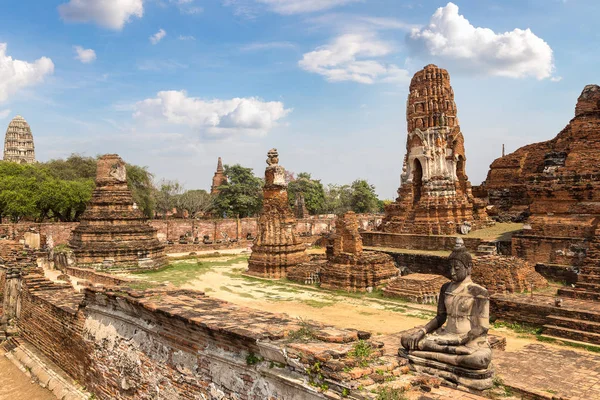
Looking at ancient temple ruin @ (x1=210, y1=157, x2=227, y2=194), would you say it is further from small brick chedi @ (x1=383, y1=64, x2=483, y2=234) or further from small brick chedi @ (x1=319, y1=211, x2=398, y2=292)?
small brick chedi @ (x1=319, y1=211, x2=398, y2=292)

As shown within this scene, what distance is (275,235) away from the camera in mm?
18641

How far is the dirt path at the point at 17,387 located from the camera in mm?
8469

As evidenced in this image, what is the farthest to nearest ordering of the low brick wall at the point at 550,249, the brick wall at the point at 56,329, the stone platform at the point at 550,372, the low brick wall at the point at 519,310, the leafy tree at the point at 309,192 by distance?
the leafy tree at the point at 309,192 → the low brick wall at the point at 550,249 → the low brick wall at the point at 519,310 → the brick wall at the point at 56,329 → the stone platform at the point at 550,372

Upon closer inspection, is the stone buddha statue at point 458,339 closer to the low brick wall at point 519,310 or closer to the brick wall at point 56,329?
the low brick wall at point 519,310

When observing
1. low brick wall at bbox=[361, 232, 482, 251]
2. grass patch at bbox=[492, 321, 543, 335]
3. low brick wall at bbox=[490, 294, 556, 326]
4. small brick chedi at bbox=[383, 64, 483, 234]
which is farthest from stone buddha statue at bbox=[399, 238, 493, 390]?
small brick chedi at bbox=[383, 64, 483, 234]

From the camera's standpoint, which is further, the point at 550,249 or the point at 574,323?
the point at 550,249

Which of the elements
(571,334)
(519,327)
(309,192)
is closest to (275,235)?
(519,327)

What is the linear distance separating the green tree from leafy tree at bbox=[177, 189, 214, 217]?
18891 millimetres

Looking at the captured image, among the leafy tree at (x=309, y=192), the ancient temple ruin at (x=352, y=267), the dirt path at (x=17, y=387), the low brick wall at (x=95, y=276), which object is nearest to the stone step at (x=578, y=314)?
the ancient temple ruin at (x=352, y=267)

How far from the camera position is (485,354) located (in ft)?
15.4

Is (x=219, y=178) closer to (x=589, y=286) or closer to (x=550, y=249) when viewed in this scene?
(x=550, y=249)

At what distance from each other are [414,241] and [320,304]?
723 centimetres

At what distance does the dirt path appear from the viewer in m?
8.47

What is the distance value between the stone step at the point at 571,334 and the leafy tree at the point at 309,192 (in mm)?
47889
